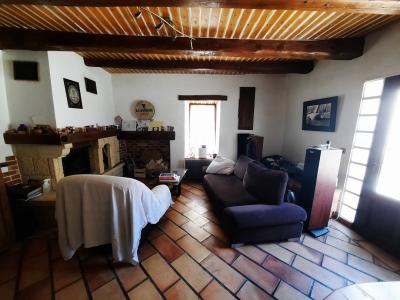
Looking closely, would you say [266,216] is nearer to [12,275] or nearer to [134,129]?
[12,275]

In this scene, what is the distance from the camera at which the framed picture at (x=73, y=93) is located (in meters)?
2.56

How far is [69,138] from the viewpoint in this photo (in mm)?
2379

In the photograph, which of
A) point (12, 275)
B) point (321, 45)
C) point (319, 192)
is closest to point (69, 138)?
point (12, 275)

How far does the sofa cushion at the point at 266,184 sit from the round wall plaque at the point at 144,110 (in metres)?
2.84

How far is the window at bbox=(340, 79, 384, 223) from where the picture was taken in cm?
215

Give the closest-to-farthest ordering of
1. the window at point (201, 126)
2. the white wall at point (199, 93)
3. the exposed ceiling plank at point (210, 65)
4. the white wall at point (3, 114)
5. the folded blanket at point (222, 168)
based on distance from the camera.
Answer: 1. the white wall at point (3, 114)
2. the exposed ceiling plank at point (210, 65)
3. the folded blanket at point (222, 168)
4. the white wall at point (199, 93)
5. the window at point (201, 126)

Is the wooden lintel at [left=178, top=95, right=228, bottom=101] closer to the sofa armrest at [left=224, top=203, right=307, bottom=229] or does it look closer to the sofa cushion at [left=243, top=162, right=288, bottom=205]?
the sofa cushion at [left=243, top=162, right=288, bottom=205]

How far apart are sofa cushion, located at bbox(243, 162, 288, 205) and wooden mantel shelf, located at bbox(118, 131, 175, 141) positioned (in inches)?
89.5

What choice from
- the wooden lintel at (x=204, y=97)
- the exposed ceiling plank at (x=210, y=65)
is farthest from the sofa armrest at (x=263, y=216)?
the wooden lintel at (x=204, y=97)

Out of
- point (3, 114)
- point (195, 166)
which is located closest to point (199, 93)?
point (195, 166)

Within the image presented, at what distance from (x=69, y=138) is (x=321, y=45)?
12.9 feet

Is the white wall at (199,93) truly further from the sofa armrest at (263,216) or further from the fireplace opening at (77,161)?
the sofa armrest at (263,216)

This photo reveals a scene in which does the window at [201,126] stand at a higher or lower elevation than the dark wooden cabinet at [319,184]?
higher

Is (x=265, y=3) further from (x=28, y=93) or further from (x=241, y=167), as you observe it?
(x=28, y=93)
